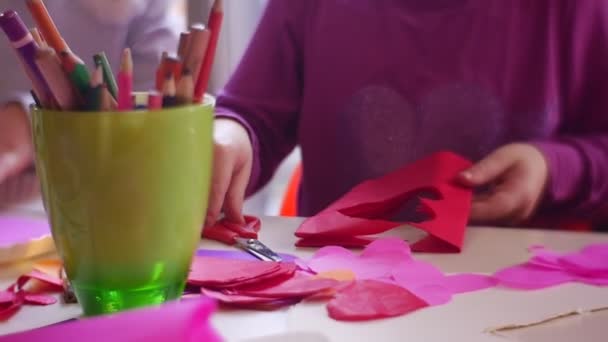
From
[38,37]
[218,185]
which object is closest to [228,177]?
[218,185]

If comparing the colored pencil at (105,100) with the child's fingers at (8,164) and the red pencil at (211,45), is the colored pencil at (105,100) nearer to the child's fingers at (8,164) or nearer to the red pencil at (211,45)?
the red pencil at (211,45)

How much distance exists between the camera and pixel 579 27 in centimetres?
74

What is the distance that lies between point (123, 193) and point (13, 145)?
0.28m

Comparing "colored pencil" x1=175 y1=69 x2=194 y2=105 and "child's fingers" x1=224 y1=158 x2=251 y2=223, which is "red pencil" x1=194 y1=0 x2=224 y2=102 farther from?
"child's fingers" x1=224 y1=158 x2=251 y2=223

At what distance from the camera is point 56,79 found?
33 centimetres

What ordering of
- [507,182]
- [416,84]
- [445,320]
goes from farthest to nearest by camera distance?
1. [416,84]
2. [507,182]
3. [445,320]

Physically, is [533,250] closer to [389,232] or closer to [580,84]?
[389,232]

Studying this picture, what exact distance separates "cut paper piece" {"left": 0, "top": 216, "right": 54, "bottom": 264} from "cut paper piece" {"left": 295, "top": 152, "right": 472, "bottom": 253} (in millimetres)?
178

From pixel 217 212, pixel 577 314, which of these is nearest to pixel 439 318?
pixel 577 314

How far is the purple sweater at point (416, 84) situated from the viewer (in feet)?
2.45

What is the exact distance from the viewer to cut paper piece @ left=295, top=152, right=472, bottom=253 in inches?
20.6

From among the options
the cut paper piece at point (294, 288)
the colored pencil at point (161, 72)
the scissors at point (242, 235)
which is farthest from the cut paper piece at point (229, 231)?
the colored pencil at point (161, 72)

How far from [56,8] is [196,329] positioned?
41cm

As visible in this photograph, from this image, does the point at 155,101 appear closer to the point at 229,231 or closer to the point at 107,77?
the point at 107,77
